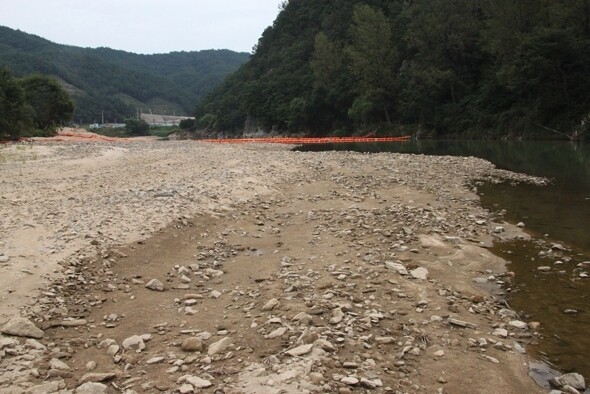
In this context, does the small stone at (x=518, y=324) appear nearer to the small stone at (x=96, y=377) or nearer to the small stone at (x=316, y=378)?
the small stone at (x=316, y=378)

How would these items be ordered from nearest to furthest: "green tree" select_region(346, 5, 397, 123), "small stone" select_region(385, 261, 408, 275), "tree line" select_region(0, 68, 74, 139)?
"small stone" select_region(385, 261, 408, 275) → "tree line" select_region(0, 68, 74, 139) → "green tree" select_region(346, 5, 397, 123)

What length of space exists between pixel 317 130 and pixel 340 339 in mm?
102171

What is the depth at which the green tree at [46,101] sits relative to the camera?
271 feet

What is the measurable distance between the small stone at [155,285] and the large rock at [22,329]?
206 centimetres

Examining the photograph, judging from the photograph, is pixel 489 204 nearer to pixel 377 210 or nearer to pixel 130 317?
pixel 377 210

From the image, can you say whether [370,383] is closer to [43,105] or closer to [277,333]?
[277,333]

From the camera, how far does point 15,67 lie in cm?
17912

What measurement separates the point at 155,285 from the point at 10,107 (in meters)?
58.9

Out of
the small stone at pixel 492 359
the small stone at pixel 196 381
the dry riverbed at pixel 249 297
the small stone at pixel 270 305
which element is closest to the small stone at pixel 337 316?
the dry riverbed at pixel 249 297

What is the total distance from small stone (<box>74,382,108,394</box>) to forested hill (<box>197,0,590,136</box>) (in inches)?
2063

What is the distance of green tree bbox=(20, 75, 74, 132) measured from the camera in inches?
3250

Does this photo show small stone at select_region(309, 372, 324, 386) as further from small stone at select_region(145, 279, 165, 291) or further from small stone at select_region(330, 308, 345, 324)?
small stone at select_region(145, 279, 165, 291)

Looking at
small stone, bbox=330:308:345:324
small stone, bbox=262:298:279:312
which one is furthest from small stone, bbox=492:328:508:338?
small stone, bbox=262:298:279:312

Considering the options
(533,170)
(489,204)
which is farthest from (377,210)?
(533,170)
